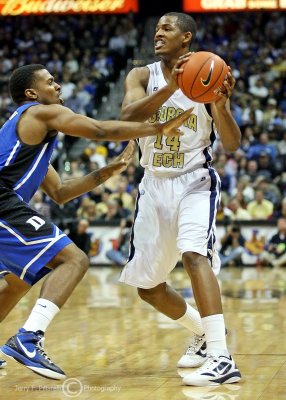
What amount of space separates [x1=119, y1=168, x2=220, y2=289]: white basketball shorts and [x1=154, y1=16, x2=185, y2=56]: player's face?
88cm

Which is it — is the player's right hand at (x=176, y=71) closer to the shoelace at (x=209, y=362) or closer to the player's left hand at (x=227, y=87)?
the player's left hand at (x=227, y=87)

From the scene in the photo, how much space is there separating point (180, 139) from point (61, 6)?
16.7 m

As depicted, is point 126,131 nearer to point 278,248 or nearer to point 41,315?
point 41,315

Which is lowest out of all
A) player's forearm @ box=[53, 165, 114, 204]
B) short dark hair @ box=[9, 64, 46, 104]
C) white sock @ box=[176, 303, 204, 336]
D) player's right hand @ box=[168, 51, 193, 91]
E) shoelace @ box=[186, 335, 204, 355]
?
shoelace @ box=[186, 335, 204, 355]

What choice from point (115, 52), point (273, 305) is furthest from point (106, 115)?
point (273, 305)

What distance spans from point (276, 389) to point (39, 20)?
21812mm

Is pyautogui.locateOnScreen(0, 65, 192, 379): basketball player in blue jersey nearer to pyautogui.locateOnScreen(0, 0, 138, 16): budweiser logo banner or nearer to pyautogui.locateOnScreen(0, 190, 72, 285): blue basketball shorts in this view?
pyautogui.locateOnScreen(0, 190, 72, 285): blue basketball shorts

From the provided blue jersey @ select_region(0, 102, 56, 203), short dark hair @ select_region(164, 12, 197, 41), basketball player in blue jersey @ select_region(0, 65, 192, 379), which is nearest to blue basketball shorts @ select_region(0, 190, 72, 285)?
basketball player in blue jersey @ select_region(0, 65, 192, 379)

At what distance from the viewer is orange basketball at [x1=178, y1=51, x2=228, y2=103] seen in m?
5.26

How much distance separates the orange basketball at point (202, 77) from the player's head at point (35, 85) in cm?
95

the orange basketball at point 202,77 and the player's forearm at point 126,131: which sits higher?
the orange basketball at point 202,77

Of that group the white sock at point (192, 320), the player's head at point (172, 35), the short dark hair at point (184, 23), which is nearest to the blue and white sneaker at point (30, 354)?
the white sock at point (192, 320)

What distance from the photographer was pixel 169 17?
19.4 ft

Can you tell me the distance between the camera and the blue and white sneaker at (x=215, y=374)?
17.3ft
